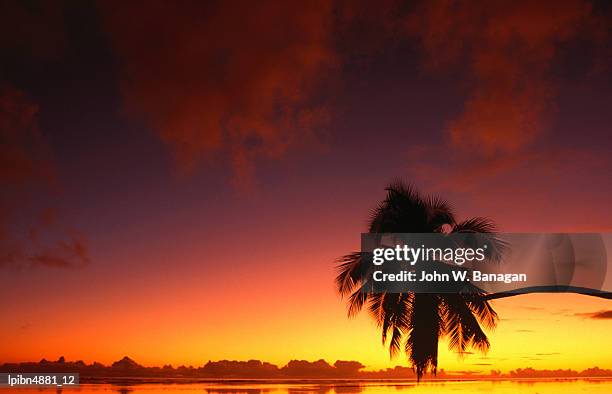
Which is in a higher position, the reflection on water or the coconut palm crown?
the coconut palm crown

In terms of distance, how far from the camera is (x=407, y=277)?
2547cm

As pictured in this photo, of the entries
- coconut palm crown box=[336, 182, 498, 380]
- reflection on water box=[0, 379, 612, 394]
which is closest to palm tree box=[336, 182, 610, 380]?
coconut palm crown box=[336, 182, 498, 380]

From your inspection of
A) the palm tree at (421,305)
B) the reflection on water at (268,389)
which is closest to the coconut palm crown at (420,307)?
the palm tree at (421,305)

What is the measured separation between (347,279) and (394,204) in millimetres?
3193

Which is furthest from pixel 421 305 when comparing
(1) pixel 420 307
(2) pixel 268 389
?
(2) pixel 268 389

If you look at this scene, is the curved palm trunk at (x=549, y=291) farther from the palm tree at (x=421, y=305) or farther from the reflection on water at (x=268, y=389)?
the reflection on water at (x=268, y=389)

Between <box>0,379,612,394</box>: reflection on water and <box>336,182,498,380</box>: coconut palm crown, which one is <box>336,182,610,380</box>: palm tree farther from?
<box>0,379,612,394</box>: reflection on water

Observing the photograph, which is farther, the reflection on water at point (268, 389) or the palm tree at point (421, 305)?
the reflection on water at point (268, 389)

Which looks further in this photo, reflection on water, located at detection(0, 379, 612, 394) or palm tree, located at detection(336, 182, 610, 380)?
reflection on water, located at detection(0, 379, 612, 394)

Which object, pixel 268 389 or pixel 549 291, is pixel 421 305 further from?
pixel 268 389

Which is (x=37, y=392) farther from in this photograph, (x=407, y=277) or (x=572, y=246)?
(x=572, y=246)

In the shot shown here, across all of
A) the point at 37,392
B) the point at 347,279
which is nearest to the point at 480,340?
the point at 347,279

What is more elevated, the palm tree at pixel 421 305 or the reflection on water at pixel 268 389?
the palm tree at pixel 421 305

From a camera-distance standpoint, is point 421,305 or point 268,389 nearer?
point 421,305
